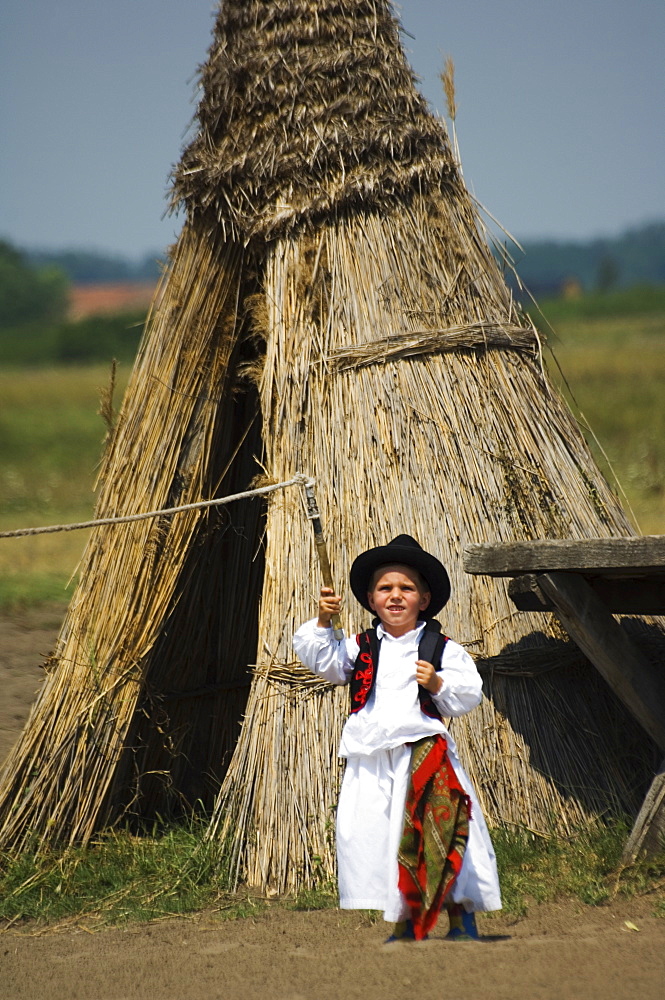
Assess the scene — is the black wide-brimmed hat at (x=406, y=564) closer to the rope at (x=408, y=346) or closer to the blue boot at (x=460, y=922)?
the blue boot at (x=460, y=922)

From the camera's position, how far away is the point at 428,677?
3000 millimetres

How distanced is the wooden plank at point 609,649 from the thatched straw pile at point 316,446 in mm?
290

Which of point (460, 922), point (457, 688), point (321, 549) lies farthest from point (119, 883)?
point (457, 688)

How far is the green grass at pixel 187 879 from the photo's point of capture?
11.0 feet

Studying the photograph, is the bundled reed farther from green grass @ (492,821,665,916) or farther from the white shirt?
green grass @ (492,821,665,916)

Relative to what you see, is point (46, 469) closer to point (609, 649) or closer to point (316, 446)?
point (316, 446)

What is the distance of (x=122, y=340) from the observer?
3083 cm

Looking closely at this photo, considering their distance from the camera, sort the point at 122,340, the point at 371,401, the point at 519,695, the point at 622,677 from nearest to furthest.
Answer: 1. the point at 622,677
2. the point at 519,695
3. the point at 371,401
4. the point at 122,340

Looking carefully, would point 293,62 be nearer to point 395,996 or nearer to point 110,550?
point 110,550

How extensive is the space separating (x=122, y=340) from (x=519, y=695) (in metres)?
28.5

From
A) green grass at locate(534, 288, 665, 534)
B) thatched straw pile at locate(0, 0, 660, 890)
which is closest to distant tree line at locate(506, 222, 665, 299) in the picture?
green grass at locate(534, 288, 665, 534)

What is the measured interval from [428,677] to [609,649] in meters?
0.81

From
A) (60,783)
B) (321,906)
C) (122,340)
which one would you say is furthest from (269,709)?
(122,340)

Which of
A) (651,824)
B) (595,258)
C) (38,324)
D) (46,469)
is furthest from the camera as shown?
(595,258)
